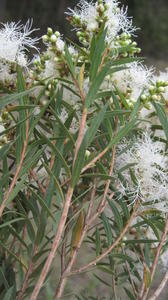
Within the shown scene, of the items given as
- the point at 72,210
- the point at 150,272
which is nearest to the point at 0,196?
→ the point at 72,210

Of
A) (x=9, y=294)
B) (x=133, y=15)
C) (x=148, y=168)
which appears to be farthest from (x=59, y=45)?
(x=133, y=15)

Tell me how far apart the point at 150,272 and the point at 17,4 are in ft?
26.8

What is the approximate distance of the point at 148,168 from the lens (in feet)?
3.06

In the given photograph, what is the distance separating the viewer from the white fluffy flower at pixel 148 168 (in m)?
0.93

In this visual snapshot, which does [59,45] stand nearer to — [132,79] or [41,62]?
[41,62]

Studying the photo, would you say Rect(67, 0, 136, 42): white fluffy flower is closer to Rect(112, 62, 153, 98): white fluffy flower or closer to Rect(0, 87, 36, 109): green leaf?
Rect(112, 62, 153, 98): white fluffy flower

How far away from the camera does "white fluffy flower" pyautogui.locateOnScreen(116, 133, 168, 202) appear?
3.06 ft

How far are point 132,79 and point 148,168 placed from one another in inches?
6.1

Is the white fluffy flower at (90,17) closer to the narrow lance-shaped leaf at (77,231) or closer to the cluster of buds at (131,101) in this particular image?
the cluster of buds at (131,101)

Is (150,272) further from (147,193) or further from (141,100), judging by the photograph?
(141,100)

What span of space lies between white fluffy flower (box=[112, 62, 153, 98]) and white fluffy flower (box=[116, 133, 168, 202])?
0.27 feet

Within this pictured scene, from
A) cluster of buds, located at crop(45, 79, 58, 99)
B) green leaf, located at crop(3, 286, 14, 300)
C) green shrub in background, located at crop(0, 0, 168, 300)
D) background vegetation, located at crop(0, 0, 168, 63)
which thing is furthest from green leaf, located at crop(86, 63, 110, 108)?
background vegetation, located at crop(0, 0, 168, 63)

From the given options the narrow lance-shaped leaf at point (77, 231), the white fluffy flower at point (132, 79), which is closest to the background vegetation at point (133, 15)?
the white fluffy flower at point (132, 79)

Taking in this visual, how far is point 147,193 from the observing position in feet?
3.09
